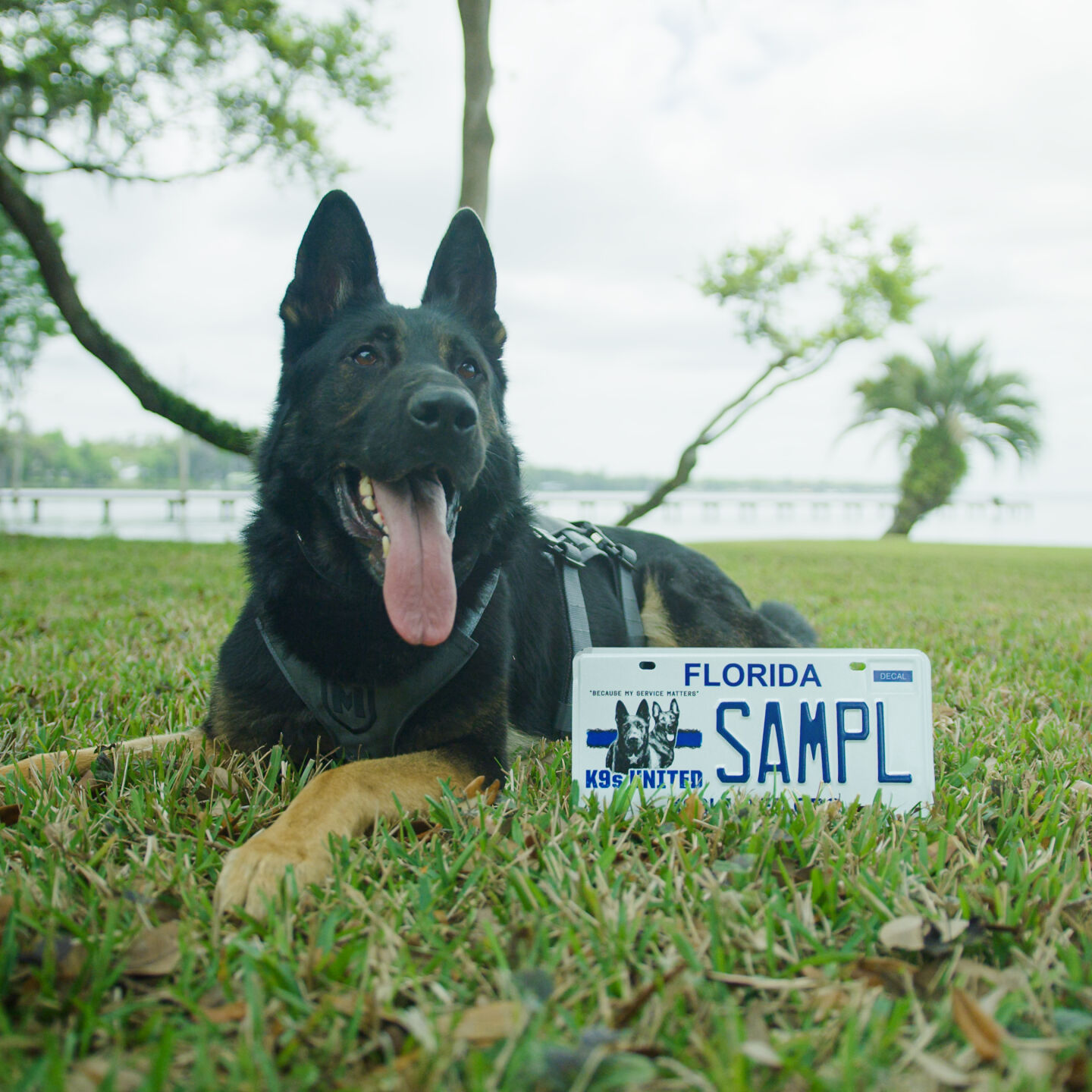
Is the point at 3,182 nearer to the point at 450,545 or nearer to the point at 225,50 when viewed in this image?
the point at 225,50

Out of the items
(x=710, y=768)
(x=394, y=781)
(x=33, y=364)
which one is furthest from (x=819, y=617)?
(x=33, y=364)

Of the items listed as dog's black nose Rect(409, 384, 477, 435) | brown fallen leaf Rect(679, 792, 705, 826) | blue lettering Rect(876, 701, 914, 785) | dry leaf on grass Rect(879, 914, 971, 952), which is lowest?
dry leaf on grass Rect(879, 914, 971, 952)

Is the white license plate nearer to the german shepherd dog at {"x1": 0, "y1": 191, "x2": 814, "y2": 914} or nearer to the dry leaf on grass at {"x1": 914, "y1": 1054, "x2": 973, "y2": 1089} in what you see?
the german shepherd dog at {"x1": 0, "y1": 191, "x2": 814, "y2": 914}

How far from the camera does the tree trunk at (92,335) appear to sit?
9.98 metres

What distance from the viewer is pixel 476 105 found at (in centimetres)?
884

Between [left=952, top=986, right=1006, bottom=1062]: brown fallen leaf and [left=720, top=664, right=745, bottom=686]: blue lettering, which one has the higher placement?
[left=720, top=664, right=745, bottom=686]: blue lettering

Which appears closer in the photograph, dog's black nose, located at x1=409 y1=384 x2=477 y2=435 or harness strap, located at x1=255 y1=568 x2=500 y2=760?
dog's black nose, located at x1=409 y1=384 x2=477 y2=435

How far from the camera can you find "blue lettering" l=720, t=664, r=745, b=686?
228 cm

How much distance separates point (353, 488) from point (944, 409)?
3027cm

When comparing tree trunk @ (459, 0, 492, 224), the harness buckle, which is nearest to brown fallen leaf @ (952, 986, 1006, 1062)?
the harness buckle

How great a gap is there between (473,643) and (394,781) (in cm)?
52

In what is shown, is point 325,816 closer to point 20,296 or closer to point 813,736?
point 813,736

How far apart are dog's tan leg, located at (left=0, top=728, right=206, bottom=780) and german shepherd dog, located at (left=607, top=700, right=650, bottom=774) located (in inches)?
54.8

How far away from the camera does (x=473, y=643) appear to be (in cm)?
251
